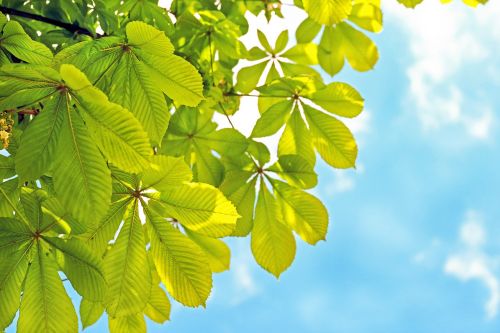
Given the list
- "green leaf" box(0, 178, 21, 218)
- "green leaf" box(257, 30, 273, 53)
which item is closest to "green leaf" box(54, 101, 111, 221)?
"green leaf" box(0, 178, 21, 218)

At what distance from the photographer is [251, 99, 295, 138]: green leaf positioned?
1.81 meters

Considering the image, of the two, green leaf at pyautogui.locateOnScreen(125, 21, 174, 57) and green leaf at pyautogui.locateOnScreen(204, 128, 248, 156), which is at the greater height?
green leaf at pyautogui.locateOnScreen(204, 128, 248, 156)

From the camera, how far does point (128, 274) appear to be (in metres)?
1.18

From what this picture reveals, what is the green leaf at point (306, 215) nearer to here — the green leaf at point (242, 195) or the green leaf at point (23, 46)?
the green leaf at point (242, 195)

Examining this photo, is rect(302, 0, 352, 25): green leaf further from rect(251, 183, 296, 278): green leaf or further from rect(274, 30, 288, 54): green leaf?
rect(274, 30, 288, 54): green leaf

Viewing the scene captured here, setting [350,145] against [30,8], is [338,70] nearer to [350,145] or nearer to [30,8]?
[350,145]

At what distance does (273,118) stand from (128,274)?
0.82m

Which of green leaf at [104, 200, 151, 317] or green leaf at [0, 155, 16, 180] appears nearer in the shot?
green leaf at [104, 200, 151, 317]

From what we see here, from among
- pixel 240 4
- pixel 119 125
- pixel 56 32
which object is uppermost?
pixel 240 4

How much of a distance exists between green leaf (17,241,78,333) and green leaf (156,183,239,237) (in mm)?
297

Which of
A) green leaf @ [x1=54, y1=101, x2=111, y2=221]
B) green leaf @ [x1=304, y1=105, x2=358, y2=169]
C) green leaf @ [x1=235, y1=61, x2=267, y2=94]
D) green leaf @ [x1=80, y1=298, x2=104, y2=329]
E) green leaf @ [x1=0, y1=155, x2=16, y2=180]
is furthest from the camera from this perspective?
green leaf @ [x1=235, y1=61, x2=267, y2=94]

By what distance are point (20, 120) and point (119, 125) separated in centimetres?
96

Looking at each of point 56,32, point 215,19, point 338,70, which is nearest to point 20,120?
point 56,32

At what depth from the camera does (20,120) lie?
→ 1797 mm
